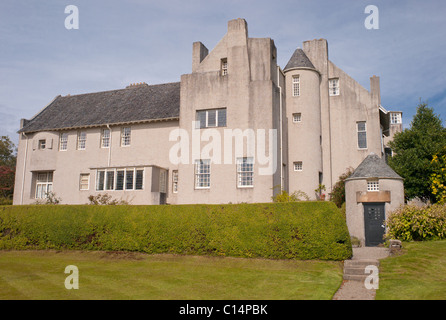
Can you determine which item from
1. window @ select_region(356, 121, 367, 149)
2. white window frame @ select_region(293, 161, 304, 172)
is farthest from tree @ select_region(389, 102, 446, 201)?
white window frame @ select_region(293, 161, 304, 172)

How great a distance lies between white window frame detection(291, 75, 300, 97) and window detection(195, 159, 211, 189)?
10.3 metres

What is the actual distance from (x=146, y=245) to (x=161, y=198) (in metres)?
8.66

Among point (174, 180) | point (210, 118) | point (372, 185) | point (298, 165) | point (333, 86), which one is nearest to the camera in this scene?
point (372, 185)

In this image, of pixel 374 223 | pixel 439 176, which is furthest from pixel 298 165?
pixel 439 176

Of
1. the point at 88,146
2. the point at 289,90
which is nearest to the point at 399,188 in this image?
the point at 289,90

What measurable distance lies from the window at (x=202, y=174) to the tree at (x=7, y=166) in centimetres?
3474

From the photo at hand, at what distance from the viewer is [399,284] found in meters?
13.6

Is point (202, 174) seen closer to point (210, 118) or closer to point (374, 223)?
point (210, 118)

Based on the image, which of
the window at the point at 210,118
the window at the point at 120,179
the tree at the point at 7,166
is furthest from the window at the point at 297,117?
the tree at the point at 7,166

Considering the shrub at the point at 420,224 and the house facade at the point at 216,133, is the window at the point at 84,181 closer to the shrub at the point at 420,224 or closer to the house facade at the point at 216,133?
the house facade at the point at 216,133

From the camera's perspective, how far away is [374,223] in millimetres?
25656

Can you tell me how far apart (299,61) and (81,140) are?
825 inches

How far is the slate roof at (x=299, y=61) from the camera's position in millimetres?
31859

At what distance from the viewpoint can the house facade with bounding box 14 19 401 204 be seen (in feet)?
87.2
